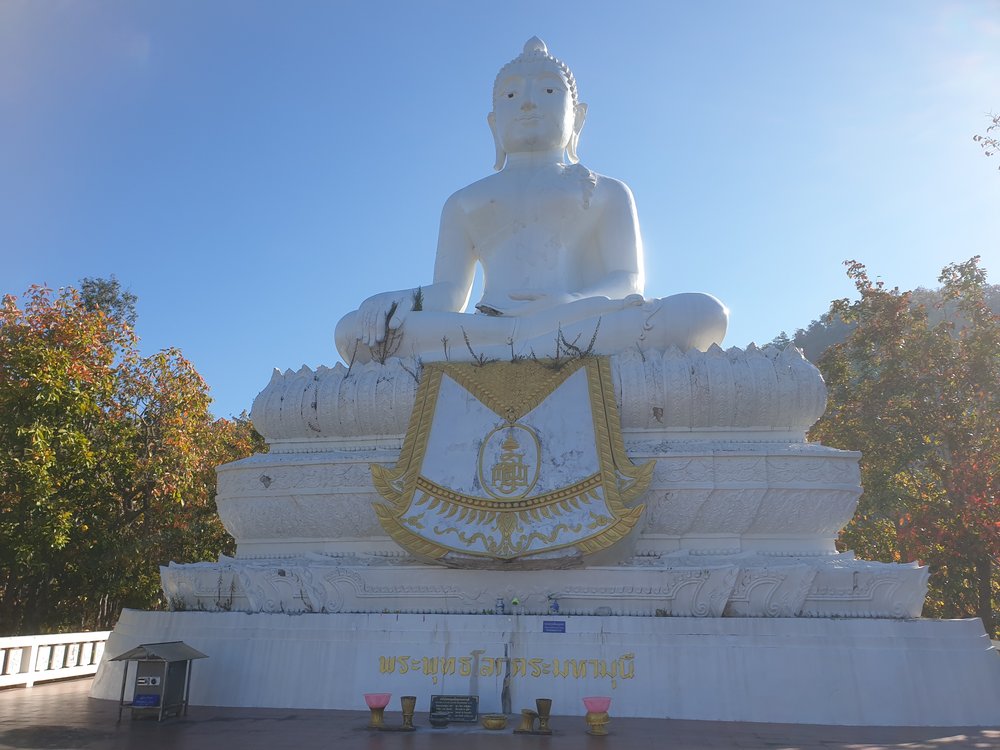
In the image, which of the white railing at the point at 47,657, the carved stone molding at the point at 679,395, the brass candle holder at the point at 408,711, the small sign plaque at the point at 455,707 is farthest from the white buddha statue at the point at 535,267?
the white railing at the point at 47,657

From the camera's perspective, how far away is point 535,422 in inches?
324

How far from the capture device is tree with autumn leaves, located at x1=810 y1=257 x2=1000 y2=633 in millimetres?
13828

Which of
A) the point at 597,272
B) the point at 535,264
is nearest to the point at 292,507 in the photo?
the point at 535,264

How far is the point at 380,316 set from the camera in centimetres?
974

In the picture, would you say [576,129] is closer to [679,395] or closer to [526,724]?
[679,395]

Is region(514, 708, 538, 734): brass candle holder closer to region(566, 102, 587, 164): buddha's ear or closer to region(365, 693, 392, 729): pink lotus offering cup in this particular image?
region(365, 693, 392, 729): pink lotus offering cup

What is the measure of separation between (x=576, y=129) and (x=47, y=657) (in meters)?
9.86

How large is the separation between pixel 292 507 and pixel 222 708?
216 cm

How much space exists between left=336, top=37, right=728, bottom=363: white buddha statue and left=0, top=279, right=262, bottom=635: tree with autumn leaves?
4888 mm

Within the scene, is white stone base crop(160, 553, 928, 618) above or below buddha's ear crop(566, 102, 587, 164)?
below

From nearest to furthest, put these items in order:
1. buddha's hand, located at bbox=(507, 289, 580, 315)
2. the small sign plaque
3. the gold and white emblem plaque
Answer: the small sign plaque < the gold and white emblem plaque < buddha's hand, located at bbox=(507, 289, 580, 315)

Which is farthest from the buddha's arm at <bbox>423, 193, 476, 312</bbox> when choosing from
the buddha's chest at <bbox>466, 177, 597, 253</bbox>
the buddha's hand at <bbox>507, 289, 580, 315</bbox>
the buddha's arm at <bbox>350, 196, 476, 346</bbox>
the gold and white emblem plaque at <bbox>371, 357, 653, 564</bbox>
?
the gold and white emblem plaque at <bbox>371, 357, 653, 564</bbox>

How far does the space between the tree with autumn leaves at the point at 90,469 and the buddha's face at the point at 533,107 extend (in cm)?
710

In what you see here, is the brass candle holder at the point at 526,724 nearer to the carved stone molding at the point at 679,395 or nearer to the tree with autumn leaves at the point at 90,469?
the carved stone molding at the point at 679,395
